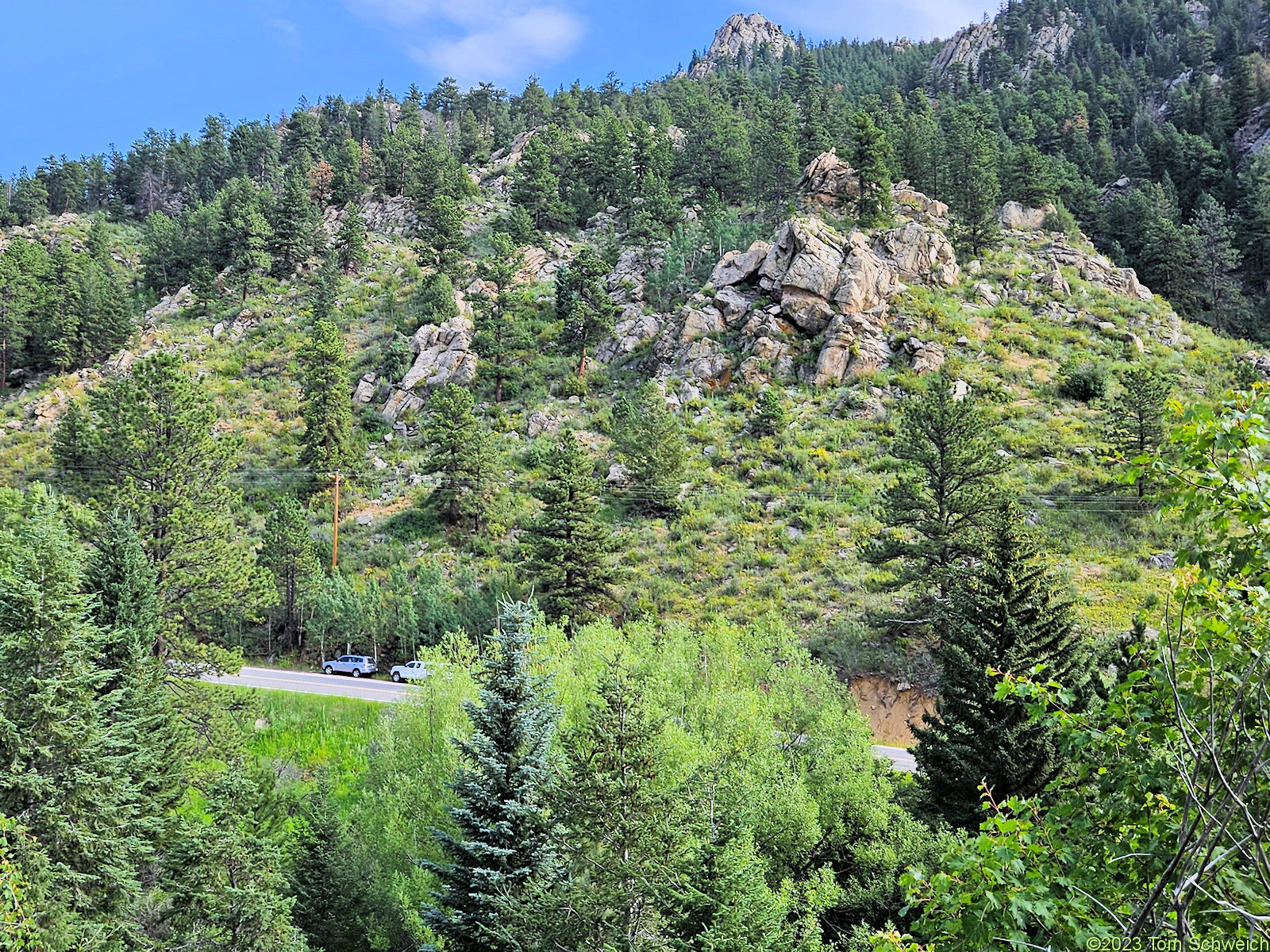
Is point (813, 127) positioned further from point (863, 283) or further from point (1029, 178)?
point (863, 283)

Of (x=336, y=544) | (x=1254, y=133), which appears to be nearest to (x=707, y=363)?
(x=336, y=544)

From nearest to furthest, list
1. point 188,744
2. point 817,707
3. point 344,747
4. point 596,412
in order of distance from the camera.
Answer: point 188,744
point 817,707
point 344,747
point 596,412

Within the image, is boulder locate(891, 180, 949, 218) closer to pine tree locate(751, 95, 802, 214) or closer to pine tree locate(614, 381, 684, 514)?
pine tree locate(751, 95, 802, 214)

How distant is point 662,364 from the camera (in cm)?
5081

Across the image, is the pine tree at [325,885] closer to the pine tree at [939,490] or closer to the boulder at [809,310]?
the pine tree at [939,490]

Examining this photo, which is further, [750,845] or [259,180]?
[259,180]

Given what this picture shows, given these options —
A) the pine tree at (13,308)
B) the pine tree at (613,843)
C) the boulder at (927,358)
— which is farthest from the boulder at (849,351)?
the pine tree at (13,308)

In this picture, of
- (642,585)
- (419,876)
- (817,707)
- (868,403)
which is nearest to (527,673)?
(419,876)

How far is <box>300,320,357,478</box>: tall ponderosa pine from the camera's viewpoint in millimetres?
43188

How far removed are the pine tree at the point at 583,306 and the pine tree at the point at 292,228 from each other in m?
28.6

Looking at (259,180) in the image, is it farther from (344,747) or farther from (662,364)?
(344,747)

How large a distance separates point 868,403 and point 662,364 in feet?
48.5

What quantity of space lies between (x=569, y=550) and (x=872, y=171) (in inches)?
1729

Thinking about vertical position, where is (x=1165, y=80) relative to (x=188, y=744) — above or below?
above
